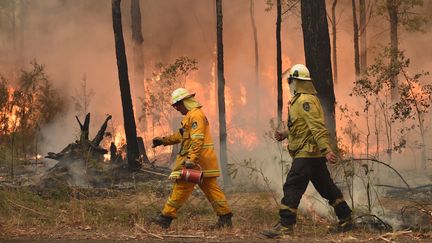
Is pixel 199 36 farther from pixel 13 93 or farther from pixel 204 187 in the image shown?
pixel 204 187

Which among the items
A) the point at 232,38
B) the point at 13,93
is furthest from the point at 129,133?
the point at 232,38

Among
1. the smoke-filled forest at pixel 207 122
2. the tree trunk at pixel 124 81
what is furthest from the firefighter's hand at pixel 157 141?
the tree trunk at pixel 124 81

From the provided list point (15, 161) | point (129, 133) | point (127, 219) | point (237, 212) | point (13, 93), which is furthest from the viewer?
point (13, 93)

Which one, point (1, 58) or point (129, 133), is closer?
point (129, 133)

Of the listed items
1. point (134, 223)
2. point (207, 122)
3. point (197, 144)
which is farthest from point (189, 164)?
point (134, 223)

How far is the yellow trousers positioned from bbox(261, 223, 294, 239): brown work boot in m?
0.86

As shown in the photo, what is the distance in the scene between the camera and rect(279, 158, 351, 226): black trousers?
6062 millimetres

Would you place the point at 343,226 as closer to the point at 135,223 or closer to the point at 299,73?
the point at 299,73

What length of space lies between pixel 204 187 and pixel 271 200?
2.02m

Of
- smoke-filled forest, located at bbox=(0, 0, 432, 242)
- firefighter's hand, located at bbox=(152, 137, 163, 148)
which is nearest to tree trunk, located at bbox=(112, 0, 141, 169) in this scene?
smoke-filled forest, located at bbox=(0, 0, 432, 242)

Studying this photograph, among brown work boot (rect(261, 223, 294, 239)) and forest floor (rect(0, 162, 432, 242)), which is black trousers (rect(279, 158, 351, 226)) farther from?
forest floor (rect(0, 162, 432, 242))

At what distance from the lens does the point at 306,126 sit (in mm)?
6105

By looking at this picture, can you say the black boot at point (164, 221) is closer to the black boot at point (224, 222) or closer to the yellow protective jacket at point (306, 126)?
the black boot at point (224, 222)

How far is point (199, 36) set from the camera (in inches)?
1529
